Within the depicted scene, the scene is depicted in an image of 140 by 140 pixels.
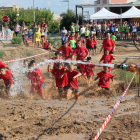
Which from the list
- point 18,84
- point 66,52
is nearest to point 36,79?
point 18,84

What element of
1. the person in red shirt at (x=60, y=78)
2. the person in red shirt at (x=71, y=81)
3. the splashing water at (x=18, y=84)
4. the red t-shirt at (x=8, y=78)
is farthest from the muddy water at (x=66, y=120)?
the splashing water at (x=18, y=84)

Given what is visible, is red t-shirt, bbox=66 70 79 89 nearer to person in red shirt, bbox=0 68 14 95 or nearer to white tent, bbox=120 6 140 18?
person in red shirt, bbox=0 68 14 95

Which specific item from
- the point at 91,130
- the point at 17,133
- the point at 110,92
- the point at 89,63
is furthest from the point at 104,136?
the point at 89,63

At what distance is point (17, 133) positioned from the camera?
4211 mm

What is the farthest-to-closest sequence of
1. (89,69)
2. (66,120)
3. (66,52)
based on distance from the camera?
1. (66,52)
2. (89,69)
3. (66,120)

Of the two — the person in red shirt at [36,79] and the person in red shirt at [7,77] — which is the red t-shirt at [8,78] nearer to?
the person in red shirt at [7,77]

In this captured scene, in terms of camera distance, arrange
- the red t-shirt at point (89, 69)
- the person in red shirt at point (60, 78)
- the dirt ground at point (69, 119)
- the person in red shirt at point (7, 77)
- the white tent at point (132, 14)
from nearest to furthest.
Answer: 1. the dirt ground at point (69, 119)
2. the person in red shirt at point (60, 78)
3. the person in red shirt at point (7, 77)
4. the red t-shirt at point (89, 69)
5. the white tent at point (132, 14)

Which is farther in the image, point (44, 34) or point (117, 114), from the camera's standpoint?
point (44, 34)

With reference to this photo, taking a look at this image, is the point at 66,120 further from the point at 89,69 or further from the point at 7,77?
the point at 89,69

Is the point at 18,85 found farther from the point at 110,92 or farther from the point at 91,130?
the point at 91,130

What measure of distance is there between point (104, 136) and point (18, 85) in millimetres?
4676

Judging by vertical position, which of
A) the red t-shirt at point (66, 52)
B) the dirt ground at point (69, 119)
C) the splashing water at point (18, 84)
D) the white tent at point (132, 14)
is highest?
the white tent at point (132, 14)

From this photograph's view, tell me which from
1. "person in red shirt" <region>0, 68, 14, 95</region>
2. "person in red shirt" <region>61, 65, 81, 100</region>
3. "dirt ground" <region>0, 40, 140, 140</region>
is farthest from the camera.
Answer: "person in red shirt" <region>0, 68, 14, 95</region>

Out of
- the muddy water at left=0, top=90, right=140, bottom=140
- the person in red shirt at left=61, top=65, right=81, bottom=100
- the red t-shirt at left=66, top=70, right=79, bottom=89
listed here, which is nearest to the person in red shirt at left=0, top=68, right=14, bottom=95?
the muddy water at left=0, top=90, right=140, bottom=140
